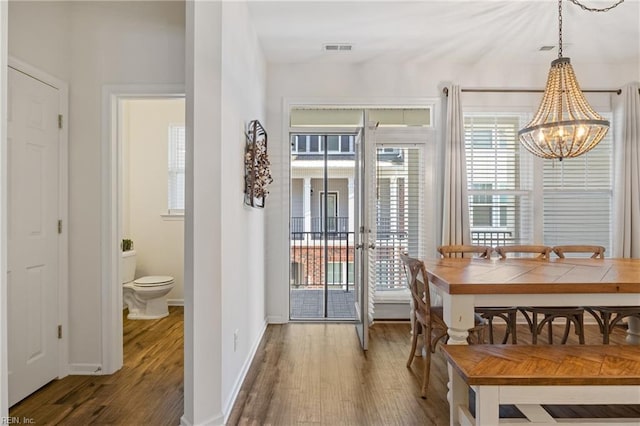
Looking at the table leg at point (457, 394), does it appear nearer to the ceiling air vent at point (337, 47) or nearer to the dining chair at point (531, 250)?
the dining chair at point (531, 250)

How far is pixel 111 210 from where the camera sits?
2672 mm

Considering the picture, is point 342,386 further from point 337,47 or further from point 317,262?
point 317,262

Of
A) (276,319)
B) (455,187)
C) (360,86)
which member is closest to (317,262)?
(276,319)

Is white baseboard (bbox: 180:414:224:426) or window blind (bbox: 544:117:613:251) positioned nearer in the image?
white baseboard (bbox: 180:414:224:426)

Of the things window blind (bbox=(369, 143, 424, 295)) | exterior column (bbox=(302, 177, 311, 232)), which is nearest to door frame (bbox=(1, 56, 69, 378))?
window blind (bbox=(369, 143, 424, 295))

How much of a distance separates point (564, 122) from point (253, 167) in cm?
226

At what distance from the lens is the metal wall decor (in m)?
2.82

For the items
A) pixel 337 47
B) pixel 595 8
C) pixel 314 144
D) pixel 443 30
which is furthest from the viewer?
pixel 314 144

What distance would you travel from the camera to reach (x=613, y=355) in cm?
187

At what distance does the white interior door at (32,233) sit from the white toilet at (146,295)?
4.35 feet

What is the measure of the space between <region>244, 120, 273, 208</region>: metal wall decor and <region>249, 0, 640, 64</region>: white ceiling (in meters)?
0.99

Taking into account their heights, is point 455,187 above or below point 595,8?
below

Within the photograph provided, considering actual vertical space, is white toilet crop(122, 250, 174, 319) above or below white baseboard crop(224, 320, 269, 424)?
above

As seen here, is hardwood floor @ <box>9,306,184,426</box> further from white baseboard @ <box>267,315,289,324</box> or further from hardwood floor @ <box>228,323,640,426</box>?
white baseboard @ <box>267,315,289,324</box>
